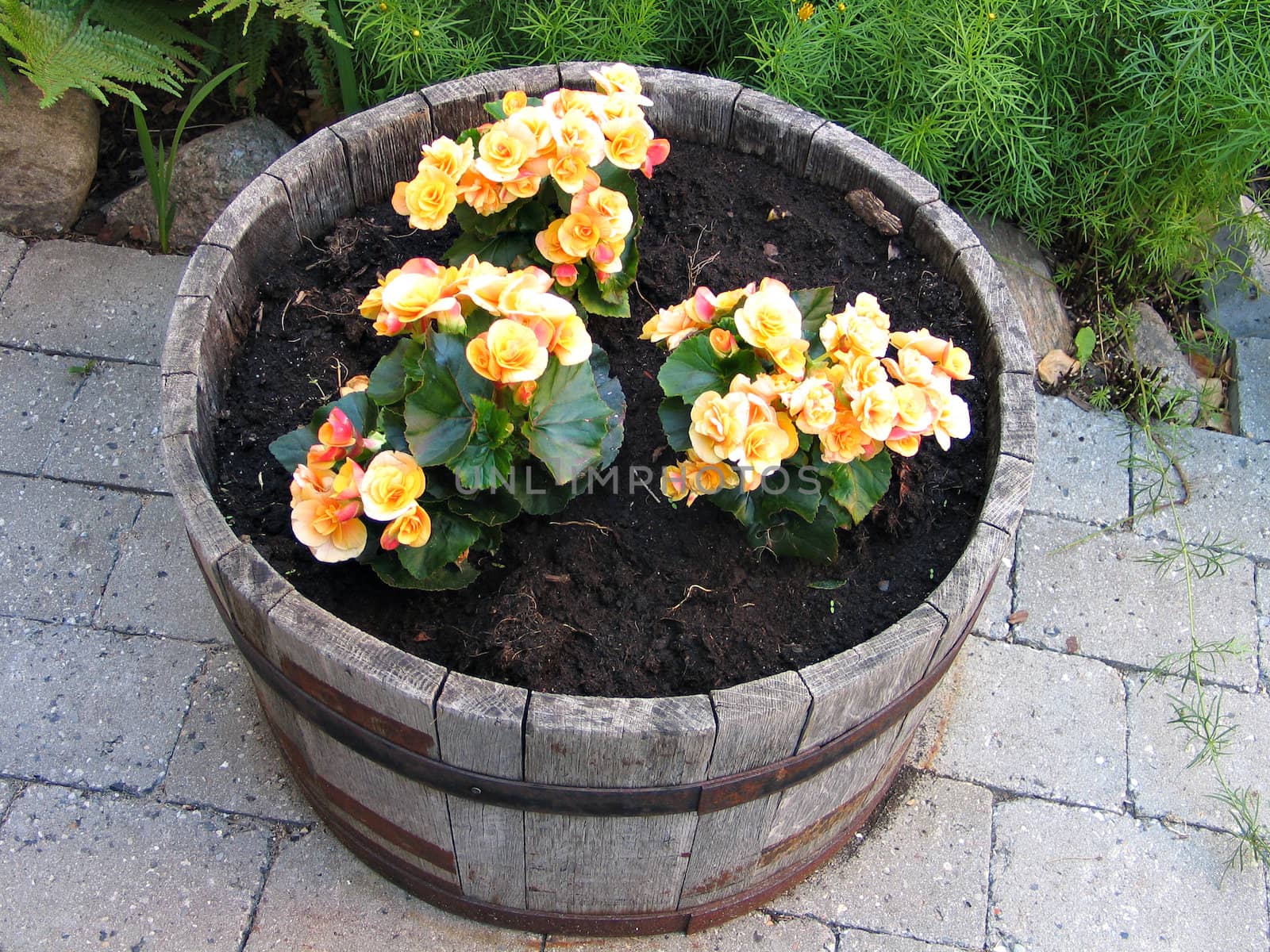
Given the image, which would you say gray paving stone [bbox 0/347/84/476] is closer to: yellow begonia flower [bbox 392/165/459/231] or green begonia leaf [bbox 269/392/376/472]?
green begonia leaf [bbox 269/392/376/472]

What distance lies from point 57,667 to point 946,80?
8.84 ft

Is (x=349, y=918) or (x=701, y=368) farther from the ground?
(x=701, y=368)

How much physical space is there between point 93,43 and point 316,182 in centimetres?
127

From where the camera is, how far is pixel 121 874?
7.45 feet

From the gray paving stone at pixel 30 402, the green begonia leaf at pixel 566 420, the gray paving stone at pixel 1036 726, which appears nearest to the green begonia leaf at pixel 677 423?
the green begonia leaf at pixel 566 420

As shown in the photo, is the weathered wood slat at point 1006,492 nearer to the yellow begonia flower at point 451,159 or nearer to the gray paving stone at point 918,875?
the gray paving stone at point 918,875

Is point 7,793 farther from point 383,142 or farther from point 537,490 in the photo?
point 383,142

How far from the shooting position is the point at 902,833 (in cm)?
246

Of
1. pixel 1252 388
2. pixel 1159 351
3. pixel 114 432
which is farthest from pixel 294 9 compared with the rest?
pixel 1252 388

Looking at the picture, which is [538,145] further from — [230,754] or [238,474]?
[230,754]

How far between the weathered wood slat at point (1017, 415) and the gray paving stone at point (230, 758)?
1.66m

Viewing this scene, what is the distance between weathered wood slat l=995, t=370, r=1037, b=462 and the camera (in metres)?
2.03

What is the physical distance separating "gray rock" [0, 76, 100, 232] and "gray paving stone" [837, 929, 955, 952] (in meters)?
3.06

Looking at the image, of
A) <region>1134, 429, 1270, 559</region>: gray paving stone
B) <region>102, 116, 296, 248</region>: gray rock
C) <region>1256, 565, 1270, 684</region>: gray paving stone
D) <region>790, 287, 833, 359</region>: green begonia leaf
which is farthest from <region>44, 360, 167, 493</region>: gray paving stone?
<region>1256, 565, 1270, 684</region>: gray paving stone
